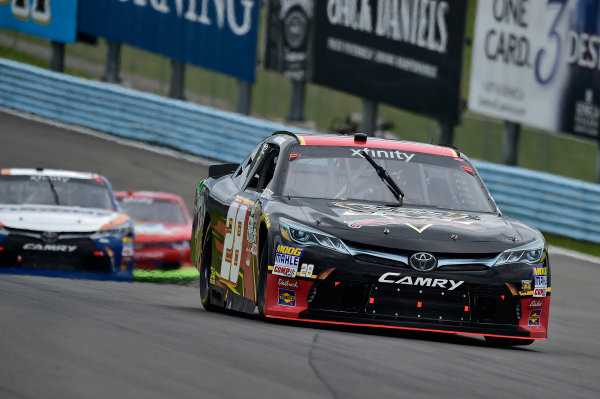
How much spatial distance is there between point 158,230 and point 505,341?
9825mm

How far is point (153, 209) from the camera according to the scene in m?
19.8

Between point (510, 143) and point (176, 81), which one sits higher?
point (176, 81)

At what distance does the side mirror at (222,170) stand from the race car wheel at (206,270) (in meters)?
0.66

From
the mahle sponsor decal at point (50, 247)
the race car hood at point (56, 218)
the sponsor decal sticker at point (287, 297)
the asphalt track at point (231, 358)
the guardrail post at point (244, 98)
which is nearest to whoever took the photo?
the asphalt track at point (231, 358)

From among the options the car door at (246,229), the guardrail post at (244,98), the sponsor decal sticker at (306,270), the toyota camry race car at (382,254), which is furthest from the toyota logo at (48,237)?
the guardrail post at (244,98)

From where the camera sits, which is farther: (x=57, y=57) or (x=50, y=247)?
(x=57, y=57)

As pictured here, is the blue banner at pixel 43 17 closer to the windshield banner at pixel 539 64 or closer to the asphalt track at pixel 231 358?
the windshield banner at pixel 539 64

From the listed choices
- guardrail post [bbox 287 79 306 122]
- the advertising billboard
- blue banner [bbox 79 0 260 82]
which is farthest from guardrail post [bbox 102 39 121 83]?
the advertising billboard

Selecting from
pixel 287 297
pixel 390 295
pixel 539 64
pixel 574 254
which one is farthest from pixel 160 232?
pixel 390 295

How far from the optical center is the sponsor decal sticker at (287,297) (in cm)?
880

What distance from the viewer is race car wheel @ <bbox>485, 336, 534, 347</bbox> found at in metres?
9.34

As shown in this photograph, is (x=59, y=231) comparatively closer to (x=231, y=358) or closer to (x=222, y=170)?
(x=222, y=170)

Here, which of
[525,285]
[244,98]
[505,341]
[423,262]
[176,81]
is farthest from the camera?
[176,81]

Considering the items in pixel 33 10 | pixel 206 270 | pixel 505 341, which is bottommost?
pixel 505 341
